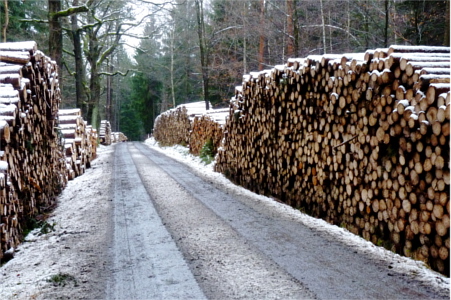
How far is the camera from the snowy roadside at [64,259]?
12.9 ft

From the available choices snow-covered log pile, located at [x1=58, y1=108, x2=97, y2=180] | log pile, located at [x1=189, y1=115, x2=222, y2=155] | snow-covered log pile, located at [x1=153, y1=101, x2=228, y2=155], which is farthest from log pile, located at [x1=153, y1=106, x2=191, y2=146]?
snow-covered log pile, located at [x1=58, y1=108, x2=97, y2=180]

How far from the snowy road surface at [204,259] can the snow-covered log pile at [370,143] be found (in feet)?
1.02

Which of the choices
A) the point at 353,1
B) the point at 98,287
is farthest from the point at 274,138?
the point at 353,1

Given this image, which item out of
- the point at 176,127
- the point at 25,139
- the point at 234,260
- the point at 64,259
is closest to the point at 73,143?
the point at 25,139

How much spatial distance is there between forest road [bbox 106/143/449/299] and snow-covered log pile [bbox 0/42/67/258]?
1.36m

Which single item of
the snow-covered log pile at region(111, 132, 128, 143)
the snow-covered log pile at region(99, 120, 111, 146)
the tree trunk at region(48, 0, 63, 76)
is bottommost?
the snow-covered log pile at region(111, 132, 128, 143)

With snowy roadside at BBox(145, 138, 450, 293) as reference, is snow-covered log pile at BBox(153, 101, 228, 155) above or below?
above

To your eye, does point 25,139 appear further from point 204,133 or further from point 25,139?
point 204,133

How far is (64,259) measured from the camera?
4801 mm

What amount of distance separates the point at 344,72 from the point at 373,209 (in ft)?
6.37

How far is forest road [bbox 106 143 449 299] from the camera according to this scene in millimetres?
3744

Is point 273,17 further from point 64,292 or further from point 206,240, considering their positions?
point 64,292

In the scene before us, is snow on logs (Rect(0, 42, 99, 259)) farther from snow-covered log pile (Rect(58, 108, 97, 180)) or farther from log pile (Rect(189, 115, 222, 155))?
log pile (Rect(189, 115, 222, 155))

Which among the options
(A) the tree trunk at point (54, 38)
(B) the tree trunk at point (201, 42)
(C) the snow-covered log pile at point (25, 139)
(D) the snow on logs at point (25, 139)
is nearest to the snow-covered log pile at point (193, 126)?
(B) the tree trunk at point (201, 42)
